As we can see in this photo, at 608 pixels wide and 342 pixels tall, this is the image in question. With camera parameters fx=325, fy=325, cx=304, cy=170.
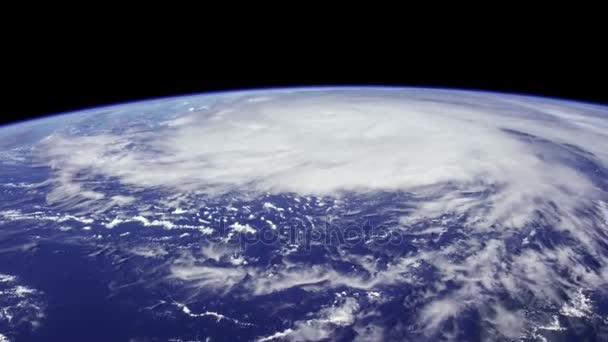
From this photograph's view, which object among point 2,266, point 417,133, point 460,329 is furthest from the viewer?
point 417,133

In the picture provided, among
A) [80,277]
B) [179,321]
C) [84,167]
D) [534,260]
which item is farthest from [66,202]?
[534,260]

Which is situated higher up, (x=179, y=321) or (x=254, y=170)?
(x=254, y=170)

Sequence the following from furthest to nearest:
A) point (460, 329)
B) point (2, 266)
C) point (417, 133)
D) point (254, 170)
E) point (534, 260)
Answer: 1. point (417, 133)
2. point (254, 170)
3. point (2, 266)
4. point (534, 260)
5. point (460, 329)

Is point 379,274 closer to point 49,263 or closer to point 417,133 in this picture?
point 49,263

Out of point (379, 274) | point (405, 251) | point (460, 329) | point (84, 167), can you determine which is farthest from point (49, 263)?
point (460, 329)

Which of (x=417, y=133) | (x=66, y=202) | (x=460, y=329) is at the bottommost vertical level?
(x=460, y=329)

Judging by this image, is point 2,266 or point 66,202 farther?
point 66,202

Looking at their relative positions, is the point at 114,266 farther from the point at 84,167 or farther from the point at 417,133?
the point at 417,133
